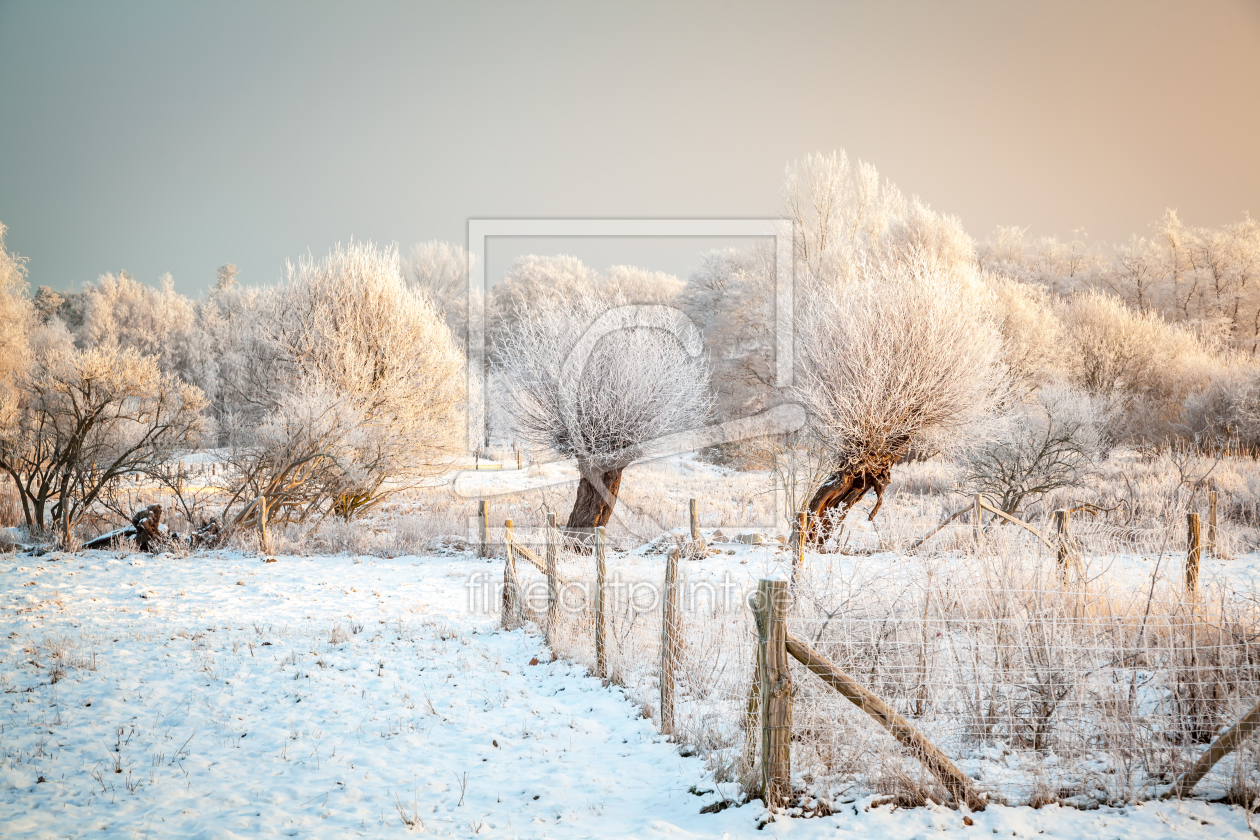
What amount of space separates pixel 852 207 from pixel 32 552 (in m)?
25.0

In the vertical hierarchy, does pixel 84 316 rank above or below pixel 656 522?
above

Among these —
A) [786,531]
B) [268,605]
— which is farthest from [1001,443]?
[268,605]

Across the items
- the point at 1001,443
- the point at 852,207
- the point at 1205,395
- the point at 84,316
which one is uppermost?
the point at 852,207

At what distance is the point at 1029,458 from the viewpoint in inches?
490

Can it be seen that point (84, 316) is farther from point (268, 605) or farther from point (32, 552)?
point (268, 605)

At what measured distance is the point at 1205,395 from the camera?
1841cm

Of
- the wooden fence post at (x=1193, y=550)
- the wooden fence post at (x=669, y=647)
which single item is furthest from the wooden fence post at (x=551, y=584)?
the wooden fence post at (x=1193, y=550)

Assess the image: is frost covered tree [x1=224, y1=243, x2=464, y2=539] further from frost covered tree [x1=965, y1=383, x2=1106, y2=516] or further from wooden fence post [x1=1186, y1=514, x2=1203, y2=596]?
wooden fence post [x1=1186, y1=514, x2=1203, y2=596]

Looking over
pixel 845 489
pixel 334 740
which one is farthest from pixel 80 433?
pixel 845 489

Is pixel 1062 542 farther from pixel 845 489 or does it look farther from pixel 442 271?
pixel 442 271

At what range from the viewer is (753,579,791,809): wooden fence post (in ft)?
11.3

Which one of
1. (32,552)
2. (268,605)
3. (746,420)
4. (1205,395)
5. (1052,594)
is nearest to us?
(1052,594)

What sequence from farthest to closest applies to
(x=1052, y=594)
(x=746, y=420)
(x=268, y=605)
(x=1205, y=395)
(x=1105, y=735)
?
(x=746, y=420)
(x=1205, y=395)
(x=268, y=605)
(x=1052, y=594)
(x=1105, y=735)

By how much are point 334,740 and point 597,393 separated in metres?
8.10
